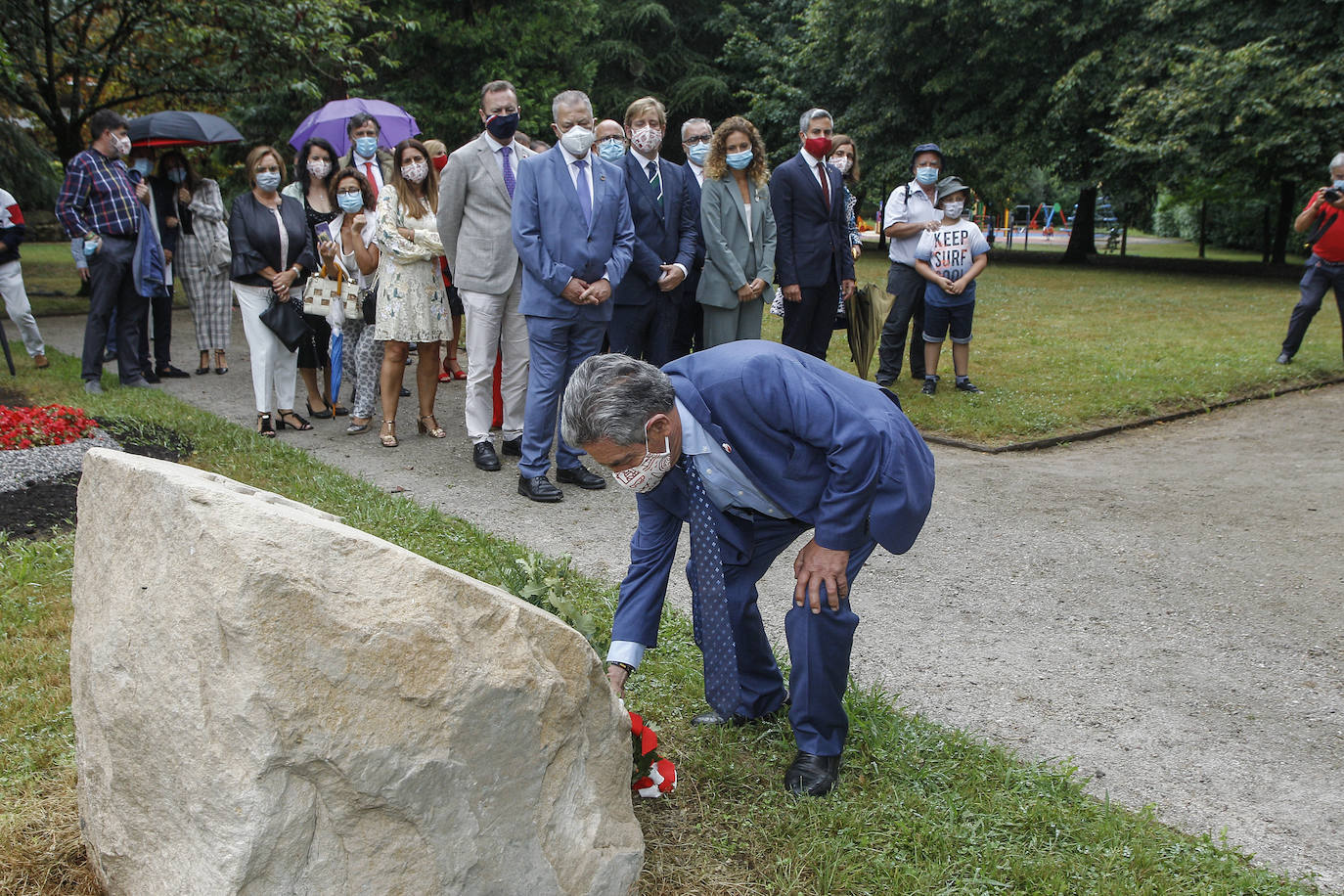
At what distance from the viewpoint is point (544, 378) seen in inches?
252

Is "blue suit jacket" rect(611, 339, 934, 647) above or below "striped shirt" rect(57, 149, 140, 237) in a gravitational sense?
below

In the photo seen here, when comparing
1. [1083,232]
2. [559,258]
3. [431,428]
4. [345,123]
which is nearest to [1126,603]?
[559,258]

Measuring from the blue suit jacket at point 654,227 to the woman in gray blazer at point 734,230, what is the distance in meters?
0.16

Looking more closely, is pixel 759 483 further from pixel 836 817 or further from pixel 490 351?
pixel 490 351

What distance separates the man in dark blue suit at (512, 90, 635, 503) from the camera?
20.8 feet

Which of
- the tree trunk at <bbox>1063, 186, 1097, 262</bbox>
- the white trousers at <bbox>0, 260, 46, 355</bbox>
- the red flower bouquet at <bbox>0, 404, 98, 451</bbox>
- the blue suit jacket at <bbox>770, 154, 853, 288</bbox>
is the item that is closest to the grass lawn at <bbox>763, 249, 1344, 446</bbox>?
the blue suit jacket at <bbox>770, 154, 853, 288</bbox>

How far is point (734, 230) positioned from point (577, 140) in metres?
1.48

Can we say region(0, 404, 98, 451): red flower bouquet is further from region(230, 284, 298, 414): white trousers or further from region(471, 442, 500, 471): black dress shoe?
region(471, 442, 500, 471): black dress shoe

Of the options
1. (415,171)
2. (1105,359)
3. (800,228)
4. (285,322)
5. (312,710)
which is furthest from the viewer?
(1105,359)

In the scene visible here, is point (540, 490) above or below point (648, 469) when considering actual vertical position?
below

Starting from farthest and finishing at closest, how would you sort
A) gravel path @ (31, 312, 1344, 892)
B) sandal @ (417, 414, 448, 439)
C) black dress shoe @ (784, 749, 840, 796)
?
sandal @ (417, 414, 448, 439)
gravel path @ (31, 312, 1344, 892)
black dress shoe @ (784, 749, 840, 796)

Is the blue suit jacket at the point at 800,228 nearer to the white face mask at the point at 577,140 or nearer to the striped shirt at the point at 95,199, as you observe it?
the white face mask at the point at 577,140

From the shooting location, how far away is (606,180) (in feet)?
21.4

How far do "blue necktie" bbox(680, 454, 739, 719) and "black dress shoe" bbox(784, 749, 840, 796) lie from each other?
0.99 ft
